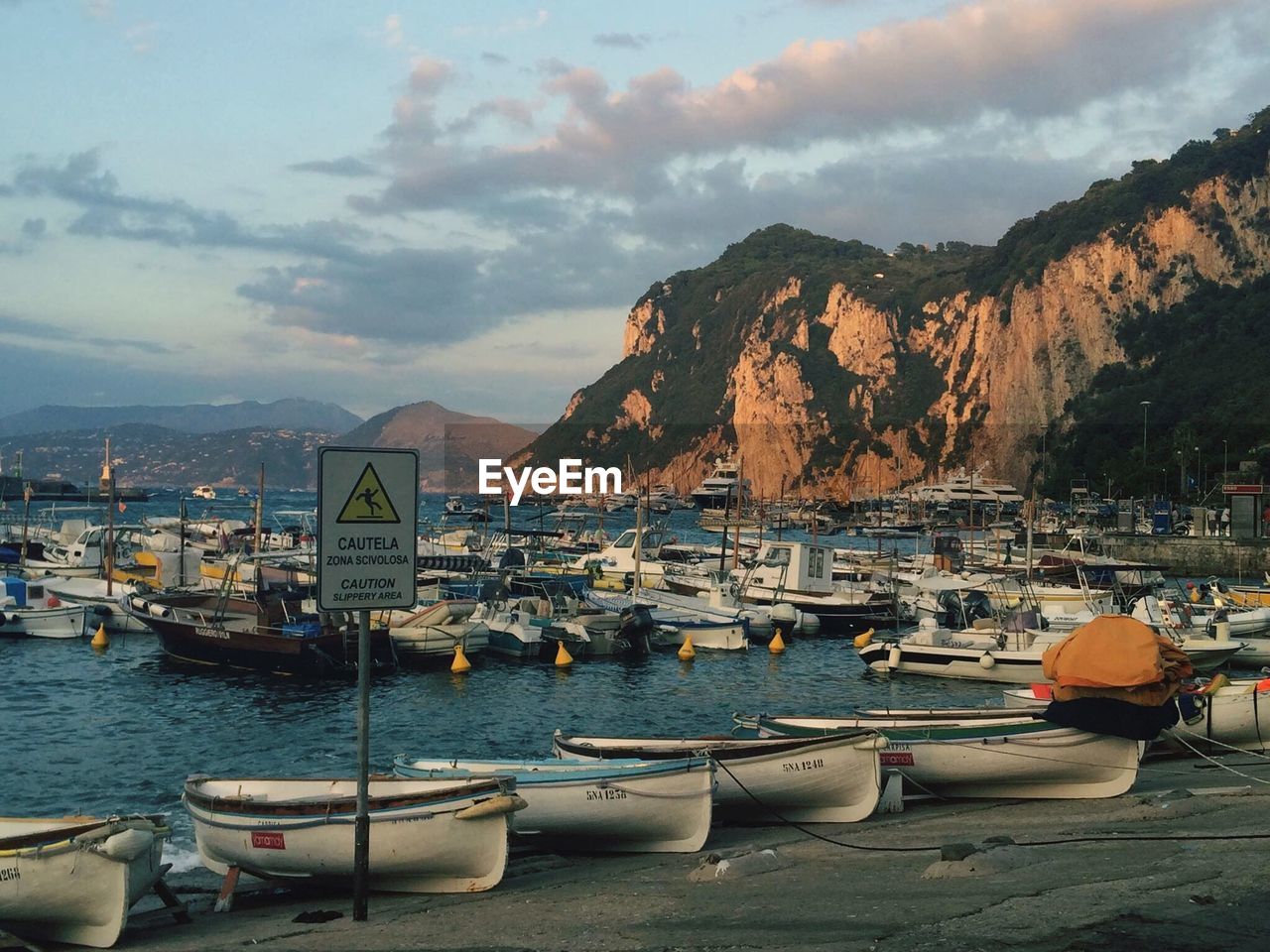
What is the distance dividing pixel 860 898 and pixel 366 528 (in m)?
5.85

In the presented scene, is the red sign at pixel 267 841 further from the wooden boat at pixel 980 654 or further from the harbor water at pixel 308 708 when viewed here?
the wooden boat at pixel 980 654

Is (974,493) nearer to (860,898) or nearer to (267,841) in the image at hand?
(267,841)

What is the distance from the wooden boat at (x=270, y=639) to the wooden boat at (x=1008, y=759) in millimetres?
19171

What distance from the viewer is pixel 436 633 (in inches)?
1486

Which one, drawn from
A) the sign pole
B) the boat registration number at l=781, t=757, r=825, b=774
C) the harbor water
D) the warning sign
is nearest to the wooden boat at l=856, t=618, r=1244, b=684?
the harbor water

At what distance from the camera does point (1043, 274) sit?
172 m

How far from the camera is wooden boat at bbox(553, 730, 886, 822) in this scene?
54.0ft

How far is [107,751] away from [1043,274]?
164365mm

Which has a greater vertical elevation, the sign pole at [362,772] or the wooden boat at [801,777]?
the sign pole at [362,772]

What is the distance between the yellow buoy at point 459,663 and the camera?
120ft

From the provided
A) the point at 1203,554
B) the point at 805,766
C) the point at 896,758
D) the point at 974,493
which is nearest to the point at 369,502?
the point at 805,766

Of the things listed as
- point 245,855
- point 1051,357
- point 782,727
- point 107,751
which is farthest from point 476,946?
point 1051,357

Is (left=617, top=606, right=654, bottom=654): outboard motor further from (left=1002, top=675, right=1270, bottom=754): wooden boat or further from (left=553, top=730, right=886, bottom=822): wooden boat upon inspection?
(left=553, top=730, right=886, bottom=822): wooden boat

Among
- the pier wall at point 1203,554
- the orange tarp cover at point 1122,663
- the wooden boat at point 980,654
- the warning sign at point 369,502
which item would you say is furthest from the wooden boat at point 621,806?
the pier wall at point 1203,554
